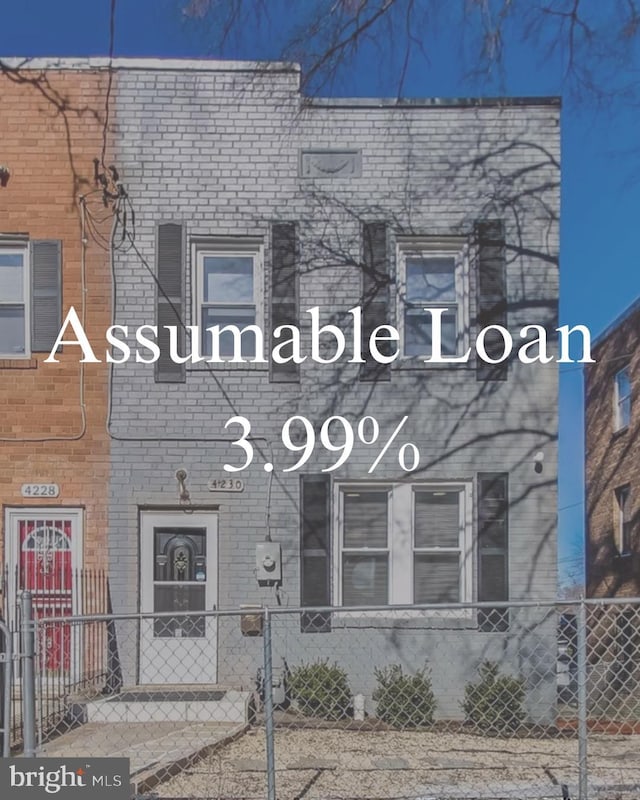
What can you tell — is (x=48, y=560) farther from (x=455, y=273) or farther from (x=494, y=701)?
(x=455, y=273)

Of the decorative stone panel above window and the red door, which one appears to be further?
the decorative stone panel above window

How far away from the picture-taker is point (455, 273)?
9.27 meters

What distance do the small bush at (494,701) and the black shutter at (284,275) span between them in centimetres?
453

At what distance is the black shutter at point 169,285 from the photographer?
29.3 feet

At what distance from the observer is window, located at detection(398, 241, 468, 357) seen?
30.1 ft

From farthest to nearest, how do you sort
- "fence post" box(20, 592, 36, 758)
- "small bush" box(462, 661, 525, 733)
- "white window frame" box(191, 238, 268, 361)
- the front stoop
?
"white window frame" box(191, 238, 268, 361) < "small bush" box(462, 661, 525, 733) < the front stoop < "fence post" box(20, 592, 36, 758)

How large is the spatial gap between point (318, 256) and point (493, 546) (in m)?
3.93

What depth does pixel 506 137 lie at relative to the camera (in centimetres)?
916

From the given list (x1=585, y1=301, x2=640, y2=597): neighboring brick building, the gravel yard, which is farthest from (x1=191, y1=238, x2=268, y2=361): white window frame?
(x1=585, y1=301, x2=640, y2=597): neighboring brick building

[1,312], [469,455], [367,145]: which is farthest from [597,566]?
[1,312]

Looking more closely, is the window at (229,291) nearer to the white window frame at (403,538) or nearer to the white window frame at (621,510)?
the white window frame at (403,538)

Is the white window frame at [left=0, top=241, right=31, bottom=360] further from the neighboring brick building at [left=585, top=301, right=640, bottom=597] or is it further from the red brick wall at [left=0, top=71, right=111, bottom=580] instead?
the neighboring brick building at [left=585, top=301, right=640, bottom=597]

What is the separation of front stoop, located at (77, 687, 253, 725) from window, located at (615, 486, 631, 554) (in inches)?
362

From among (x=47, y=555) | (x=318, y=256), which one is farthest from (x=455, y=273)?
(x=47, y=555)
